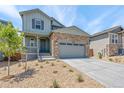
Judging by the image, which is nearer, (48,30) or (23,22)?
(23,22)

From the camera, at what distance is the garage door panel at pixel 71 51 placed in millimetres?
19047

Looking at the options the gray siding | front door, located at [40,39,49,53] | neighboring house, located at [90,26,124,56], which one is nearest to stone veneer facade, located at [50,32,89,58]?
the gray siding

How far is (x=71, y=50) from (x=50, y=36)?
382cm

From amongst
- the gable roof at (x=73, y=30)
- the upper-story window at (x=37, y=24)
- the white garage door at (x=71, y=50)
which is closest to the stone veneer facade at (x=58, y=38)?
the gable roof at (x=73, y=30)

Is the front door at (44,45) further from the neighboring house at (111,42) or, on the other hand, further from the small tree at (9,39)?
the small tree at (9,39)

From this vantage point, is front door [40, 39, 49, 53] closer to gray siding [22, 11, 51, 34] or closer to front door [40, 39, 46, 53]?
front door [40, 39, 46, 53]

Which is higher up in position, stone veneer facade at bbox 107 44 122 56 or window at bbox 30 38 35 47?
window at bbox 30 38 35 47

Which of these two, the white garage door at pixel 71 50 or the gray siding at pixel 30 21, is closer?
the white garage door at pixel 71 50

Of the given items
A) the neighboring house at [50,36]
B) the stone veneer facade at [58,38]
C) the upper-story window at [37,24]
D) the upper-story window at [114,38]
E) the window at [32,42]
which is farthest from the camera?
the upper-story window at [114,38]

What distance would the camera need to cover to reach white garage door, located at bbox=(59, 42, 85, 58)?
62.6 feet

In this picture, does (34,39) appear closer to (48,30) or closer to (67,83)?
(48,30)

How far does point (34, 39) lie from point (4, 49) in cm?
975
